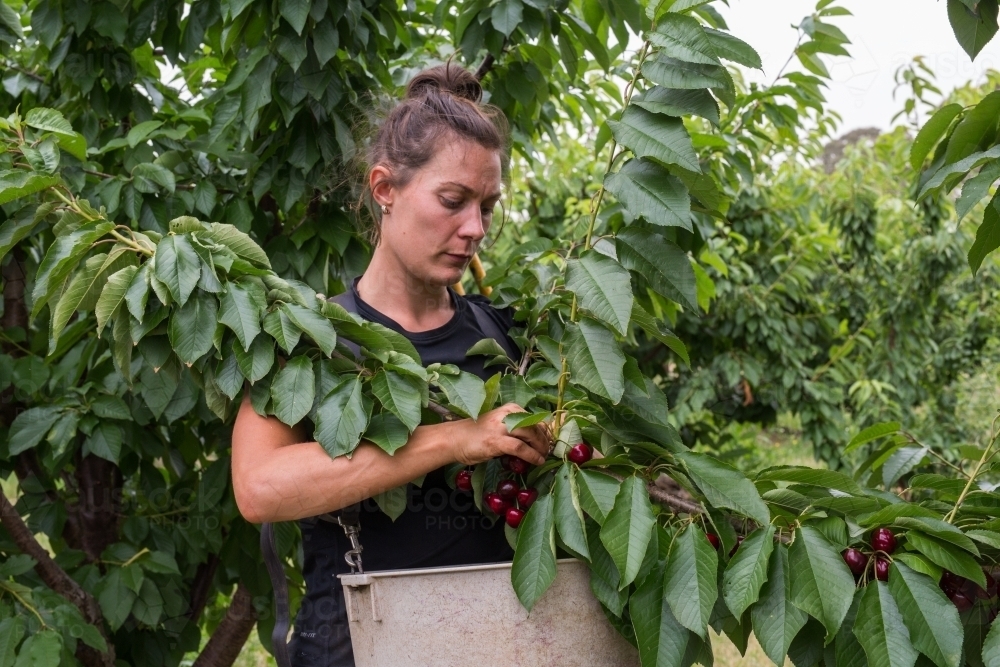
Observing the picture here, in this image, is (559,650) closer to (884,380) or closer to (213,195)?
(213,195)

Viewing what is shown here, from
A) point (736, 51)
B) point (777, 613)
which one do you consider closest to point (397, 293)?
point (736, 51)

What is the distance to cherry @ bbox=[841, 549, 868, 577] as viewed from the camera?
4.69ft

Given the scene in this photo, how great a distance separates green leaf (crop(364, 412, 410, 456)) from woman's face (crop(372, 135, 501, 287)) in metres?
0.39

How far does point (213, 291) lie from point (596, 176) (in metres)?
3.29

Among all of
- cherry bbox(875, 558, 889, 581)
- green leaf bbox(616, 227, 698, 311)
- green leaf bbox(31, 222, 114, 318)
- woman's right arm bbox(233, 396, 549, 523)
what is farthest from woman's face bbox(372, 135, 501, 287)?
cherry bbox(875, 558, 889, 581)

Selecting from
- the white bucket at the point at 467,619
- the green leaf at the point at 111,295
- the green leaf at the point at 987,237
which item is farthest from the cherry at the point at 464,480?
the green leaf at the point at 987,237

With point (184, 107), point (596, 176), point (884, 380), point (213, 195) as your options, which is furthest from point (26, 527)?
point (884, 380)

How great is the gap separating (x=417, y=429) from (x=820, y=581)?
61cm

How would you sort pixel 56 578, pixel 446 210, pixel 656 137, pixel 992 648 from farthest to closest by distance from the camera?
pixel 56 578 < pixel 446 210 < pixel 656 137 < pixel 992 648

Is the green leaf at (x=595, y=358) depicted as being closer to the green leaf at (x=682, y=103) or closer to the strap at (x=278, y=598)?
the green leaf at (x=682, y=103)

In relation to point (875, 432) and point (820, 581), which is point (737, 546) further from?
point (875, 432)

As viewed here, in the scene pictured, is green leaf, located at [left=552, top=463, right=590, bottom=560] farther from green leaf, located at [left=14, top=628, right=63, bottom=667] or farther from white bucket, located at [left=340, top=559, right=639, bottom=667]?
green leaf, located at [left=14, top=628, right=63, bottom=667]

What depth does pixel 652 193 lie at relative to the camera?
1.56 meters

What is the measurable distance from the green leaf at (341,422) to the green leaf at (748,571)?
555mm
